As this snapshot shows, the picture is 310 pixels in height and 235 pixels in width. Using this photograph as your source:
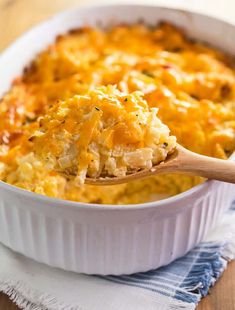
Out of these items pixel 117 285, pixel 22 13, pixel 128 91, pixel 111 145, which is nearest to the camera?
pixel 111 145

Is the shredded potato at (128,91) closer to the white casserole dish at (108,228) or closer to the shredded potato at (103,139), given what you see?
the shredded potato at (103,139)

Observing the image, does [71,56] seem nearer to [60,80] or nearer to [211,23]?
[60,80]

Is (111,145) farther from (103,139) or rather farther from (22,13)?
(22,13)

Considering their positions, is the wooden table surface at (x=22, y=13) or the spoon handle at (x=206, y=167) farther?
the wooden table surface at (x=22, y=13)

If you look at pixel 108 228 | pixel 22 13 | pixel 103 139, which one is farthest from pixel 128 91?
pixel 22 13

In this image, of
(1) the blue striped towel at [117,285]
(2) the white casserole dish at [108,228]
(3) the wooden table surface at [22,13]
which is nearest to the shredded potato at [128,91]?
(2) the white casserole dish at [108,228]

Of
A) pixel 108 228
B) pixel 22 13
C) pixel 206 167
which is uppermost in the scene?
pixel 22 13

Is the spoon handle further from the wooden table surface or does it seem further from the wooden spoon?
the wooden table surface

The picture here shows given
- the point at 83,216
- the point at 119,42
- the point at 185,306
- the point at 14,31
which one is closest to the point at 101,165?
the point at 83,216
